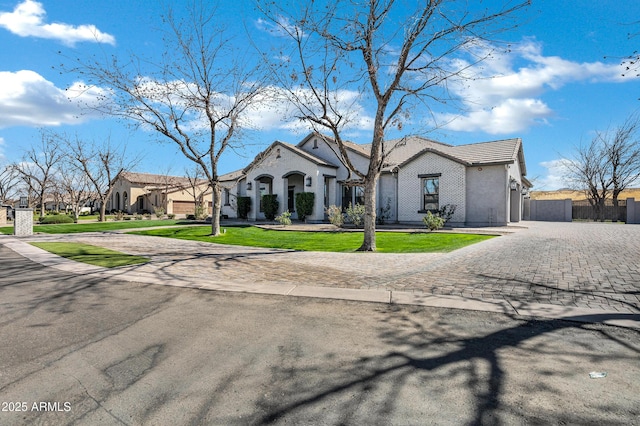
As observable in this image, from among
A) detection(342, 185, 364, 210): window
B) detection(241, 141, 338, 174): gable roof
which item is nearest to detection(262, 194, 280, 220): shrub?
detection(241, 141, 338, 174): gable roof

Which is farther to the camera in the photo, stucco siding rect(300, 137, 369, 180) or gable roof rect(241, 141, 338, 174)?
stucco siding rect(300, 137, 369, 180)

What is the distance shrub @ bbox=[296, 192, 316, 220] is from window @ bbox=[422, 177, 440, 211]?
7456 millimetres

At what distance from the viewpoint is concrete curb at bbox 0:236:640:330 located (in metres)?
4.41

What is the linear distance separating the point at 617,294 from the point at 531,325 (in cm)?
251

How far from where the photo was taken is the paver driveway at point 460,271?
558 cm

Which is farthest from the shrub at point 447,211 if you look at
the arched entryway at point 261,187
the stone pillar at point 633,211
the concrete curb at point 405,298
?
the stone pillar at point 633,211

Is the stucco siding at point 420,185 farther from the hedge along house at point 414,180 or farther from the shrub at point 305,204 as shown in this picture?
the shrub at point 305,204

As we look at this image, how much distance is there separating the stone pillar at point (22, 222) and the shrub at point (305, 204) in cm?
1532

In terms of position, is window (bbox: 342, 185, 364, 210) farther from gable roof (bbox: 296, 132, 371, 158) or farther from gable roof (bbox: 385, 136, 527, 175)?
gable roof (bbox: 385, 136, 527, 175)

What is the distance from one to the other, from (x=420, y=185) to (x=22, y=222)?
74.7ft

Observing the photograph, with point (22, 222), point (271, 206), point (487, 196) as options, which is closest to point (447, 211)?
point (487, 196)

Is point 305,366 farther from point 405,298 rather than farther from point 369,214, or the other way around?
point 369,214

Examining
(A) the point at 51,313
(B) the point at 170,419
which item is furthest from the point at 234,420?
(A) the point at 51,313

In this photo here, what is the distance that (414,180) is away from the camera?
70.8 ft
